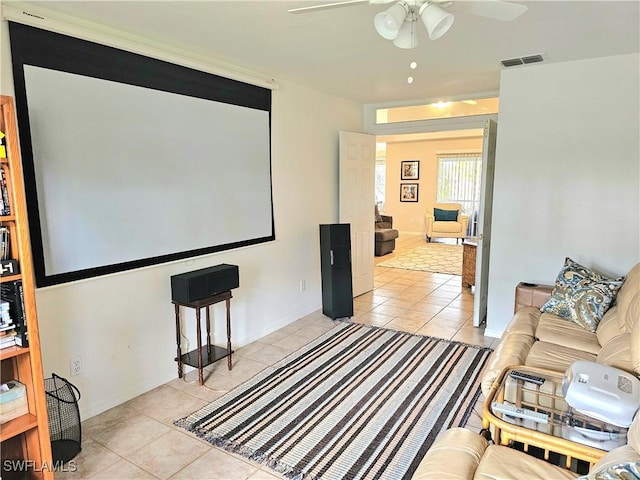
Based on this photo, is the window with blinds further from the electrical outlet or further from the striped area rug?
the electrical outlet

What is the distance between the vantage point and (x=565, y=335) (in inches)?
108

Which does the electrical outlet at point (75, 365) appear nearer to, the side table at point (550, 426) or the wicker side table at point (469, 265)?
the side table at point (550, 426)

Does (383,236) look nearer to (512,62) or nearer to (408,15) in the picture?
(512,62)

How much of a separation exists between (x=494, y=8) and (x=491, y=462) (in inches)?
71.1

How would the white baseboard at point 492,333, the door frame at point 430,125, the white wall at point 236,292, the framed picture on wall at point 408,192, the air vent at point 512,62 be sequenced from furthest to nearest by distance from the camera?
the framed picture on wall at point 408,192 < the door frame at point 430,125 < the white baseboard at point 492,333 < the air vent at point 512,62 < the white wall at point 236,292

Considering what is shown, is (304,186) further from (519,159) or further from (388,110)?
(519,159)

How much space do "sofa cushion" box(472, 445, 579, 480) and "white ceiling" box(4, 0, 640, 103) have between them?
1835 millimetres

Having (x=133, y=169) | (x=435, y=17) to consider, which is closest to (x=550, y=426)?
(x=435, y=17)

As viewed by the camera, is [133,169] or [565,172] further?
[565,172]

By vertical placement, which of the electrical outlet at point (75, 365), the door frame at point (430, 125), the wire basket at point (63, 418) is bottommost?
the wire basket at point (63, 418)

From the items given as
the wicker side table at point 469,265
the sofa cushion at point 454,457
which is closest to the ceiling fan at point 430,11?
the sofa cushion at point 454,457

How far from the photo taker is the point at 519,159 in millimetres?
3627

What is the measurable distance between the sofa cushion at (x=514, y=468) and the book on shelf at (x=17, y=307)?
1.82 meters

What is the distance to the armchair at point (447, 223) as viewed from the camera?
905 cm
